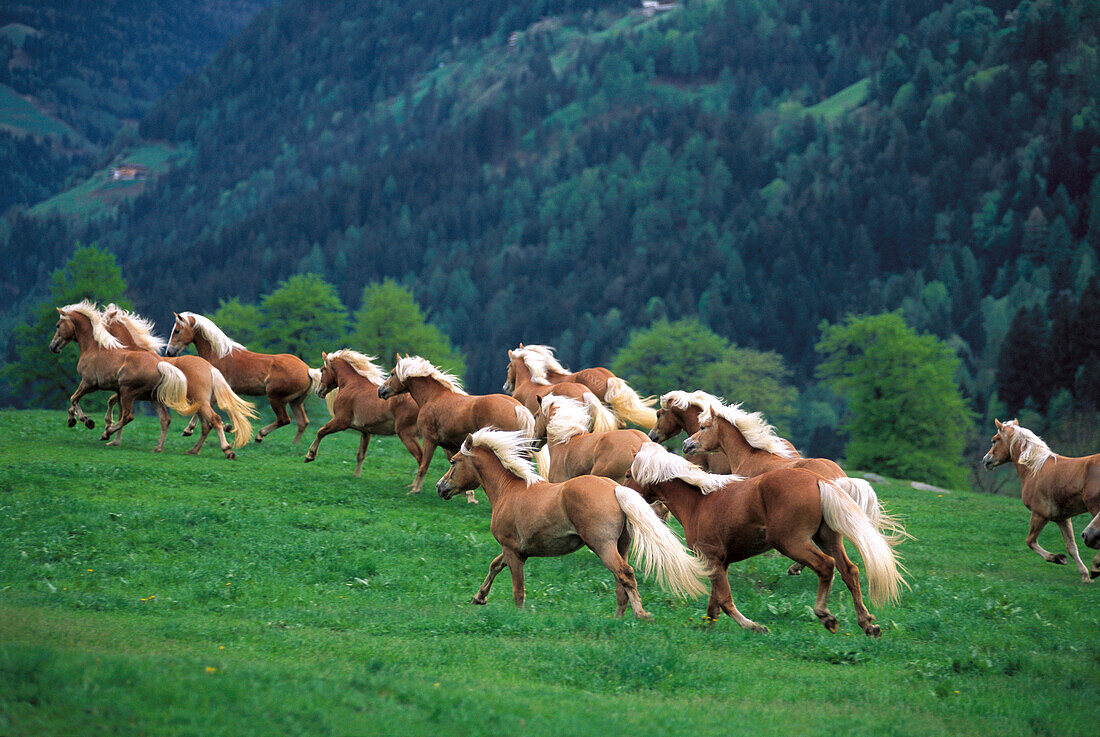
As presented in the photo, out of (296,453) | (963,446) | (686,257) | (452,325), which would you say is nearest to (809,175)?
(686,257)

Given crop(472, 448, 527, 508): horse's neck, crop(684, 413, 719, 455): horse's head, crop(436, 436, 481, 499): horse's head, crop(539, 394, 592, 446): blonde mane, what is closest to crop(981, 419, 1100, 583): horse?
crop(684, 413, 719, 455): horse's head

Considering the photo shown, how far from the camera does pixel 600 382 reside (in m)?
24.8

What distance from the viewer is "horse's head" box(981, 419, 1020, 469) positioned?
20.7 meters

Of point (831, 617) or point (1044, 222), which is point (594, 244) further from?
point (831, 617)

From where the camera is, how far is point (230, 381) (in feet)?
83.0

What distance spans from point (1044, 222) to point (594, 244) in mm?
69590

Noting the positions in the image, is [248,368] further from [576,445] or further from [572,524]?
[572,524]

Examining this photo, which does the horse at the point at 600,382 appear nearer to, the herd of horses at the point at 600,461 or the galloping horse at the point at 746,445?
the herd of horses at the point at 600,461

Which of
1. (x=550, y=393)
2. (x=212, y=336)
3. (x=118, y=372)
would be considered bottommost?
(x=550, y=393)

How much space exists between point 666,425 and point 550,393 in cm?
311

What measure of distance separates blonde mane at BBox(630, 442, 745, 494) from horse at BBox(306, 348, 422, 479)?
377 inches

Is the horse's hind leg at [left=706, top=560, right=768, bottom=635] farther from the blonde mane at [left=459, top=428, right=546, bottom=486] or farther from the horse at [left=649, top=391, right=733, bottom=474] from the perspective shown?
the horse at [left=649, top=391, right=733, bottom=474]

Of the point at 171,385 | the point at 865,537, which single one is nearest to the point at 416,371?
the point at 171,385

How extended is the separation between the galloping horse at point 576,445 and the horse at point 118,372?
9177mm
